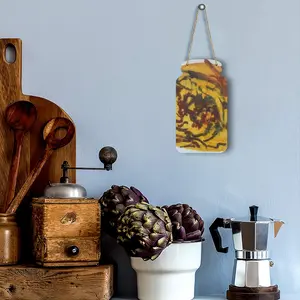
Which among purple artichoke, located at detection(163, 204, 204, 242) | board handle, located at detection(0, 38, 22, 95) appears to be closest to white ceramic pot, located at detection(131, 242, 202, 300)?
purple artichoke, located at detection(163, 204, 204, 242)

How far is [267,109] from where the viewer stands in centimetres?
154

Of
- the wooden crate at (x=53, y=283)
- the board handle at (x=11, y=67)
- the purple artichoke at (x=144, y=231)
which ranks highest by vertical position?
the board handle at (x=11, y=67)

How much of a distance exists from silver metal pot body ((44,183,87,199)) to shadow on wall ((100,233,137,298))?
18 cm

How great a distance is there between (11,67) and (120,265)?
0.54m

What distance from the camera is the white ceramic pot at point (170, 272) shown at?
1.39 m

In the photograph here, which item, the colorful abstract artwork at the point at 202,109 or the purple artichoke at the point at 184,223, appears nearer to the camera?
the purple artichoke at the point at 184,223

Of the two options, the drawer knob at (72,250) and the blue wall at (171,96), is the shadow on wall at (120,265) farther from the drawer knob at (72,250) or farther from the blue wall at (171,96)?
the drawer knob at (72,250)

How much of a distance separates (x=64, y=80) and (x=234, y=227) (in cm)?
54

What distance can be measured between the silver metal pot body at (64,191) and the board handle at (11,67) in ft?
0.92

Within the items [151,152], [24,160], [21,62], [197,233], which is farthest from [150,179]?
[21,62]

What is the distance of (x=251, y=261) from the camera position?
143cm

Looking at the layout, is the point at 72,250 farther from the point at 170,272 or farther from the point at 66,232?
the point at 170,272

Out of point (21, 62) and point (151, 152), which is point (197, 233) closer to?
point (151, 152)

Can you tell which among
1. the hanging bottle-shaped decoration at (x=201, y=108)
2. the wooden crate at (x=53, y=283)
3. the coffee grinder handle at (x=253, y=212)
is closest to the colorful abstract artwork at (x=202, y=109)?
the hanging bottle-shaped decoration at (x=201, y=108)
